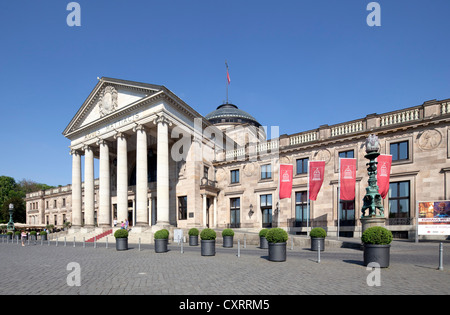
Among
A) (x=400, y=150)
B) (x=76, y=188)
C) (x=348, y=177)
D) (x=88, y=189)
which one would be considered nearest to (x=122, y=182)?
(x=88, y=189)

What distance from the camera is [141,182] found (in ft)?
103

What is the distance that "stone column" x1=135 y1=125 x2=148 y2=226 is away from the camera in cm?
3089

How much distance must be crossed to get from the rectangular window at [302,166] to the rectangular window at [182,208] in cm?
1445

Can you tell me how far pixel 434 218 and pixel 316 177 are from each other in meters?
10.3

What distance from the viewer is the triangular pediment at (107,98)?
110 ft

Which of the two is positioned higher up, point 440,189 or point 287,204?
point 440,189

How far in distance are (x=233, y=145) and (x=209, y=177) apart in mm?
10503

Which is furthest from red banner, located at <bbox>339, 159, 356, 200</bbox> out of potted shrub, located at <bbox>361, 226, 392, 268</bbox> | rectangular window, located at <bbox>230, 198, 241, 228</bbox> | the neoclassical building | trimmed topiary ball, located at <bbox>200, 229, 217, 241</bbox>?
potted shrub, located at <bbox>361, 226, 392, 268</bbox>

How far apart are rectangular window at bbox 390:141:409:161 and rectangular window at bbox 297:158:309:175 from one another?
322 inches

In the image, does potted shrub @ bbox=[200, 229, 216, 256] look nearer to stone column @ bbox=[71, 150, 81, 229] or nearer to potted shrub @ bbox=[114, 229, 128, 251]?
potted shrub @ bbox=[114, 229, 128, 251]

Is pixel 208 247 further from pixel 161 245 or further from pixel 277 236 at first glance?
pixel 277 236
